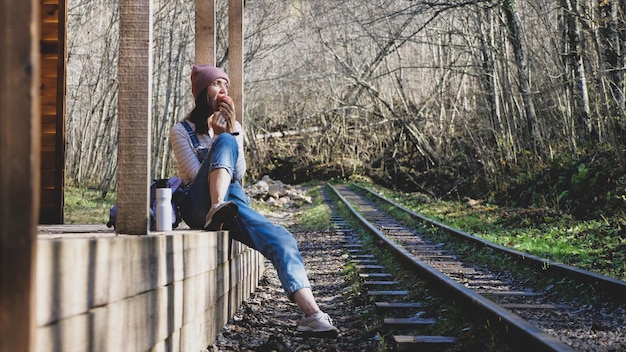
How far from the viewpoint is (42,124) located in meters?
5.55

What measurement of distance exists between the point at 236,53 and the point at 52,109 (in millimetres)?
1677

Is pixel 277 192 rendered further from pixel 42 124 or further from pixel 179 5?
pixel 42 124

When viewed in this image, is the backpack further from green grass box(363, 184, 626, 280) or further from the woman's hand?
green grass box(363, 184, 626, 280)

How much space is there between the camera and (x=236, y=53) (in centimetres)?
650

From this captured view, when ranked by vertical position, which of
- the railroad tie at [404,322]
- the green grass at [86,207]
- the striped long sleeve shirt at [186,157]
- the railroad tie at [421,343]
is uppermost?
the striped long sleeve shirt at [186,157]

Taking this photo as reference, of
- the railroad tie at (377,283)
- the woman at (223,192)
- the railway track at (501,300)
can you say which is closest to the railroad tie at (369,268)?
the railway track at (501,300)

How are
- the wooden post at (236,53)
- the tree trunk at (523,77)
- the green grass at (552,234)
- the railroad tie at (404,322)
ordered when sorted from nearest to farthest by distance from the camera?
the railroad tie at (404,322)
the wooden post at (236,53)
the green grass at (552,234)
the tree trunk at (523,77)

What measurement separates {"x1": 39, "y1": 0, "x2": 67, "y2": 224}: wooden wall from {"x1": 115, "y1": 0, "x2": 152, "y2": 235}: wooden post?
8.61ft

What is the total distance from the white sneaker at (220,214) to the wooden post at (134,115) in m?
1.03

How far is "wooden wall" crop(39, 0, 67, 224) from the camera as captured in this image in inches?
216

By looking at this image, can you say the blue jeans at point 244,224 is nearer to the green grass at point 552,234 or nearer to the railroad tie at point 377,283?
the railroad tie at point 377,283

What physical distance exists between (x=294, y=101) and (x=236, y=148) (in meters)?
29.9

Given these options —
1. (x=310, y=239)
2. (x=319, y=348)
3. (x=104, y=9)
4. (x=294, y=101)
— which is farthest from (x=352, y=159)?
(x=319, y=348)

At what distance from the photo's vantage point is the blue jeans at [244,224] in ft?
13.8
